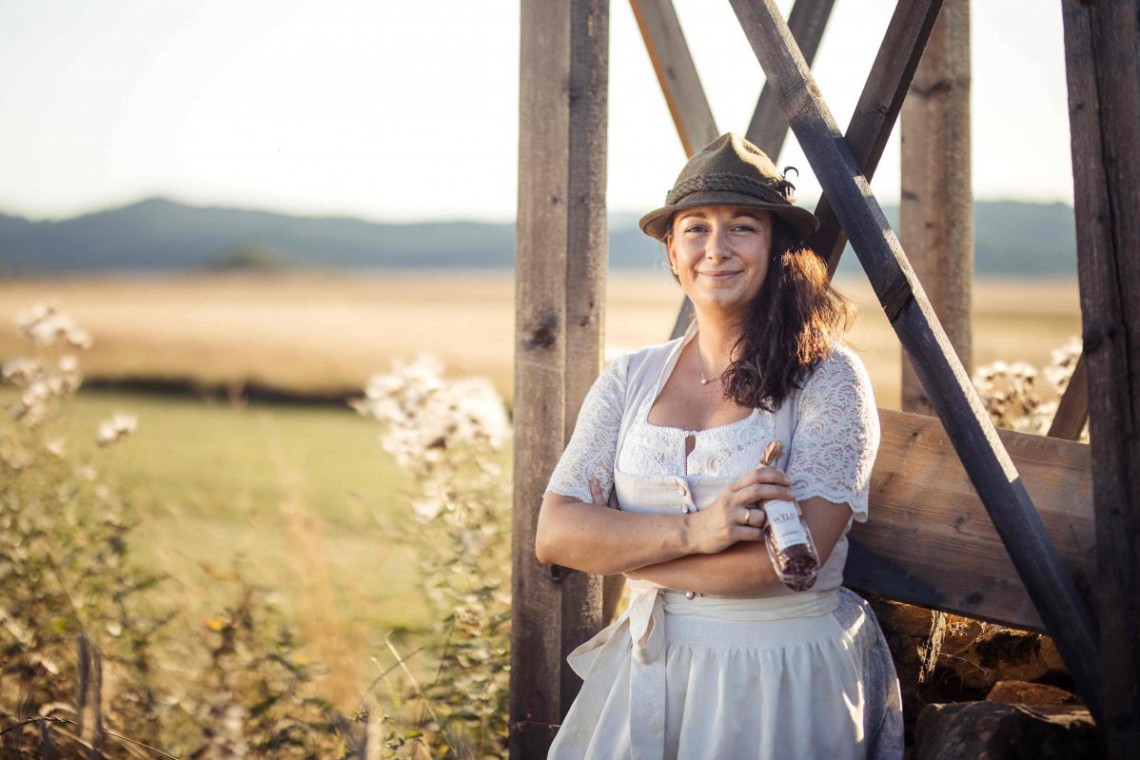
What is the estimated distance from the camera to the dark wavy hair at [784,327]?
7.60 ft

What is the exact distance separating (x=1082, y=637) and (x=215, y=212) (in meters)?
31.9

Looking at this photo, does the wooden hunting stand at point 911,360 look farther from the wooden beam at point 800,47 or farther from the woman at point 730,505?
the woman at point 730,505

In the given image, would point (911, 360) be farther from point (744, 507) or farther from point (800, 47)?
point (800, 47)

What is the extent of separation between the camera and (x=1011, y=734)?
7.01 ft

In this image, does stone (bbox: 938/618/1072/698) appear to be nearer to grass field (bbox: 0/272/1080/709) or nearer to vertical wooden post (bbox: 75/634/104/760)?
grass field (bbox: 0/272/1080/709)

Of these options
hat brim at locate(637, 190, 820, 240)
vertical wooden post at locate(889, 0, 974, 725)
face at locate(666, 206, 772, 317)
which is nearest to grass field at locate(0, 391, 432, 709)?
hat brim at locate(637, 190, 820, 240)

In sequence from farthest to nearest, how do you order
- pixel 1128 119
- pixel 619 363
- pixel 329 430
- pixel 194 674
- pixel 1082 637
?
1. pixel 329 430
2. pixel 194 674
3. pixel 619 363
4. pixel 1082 637
5. pixel 1128 119

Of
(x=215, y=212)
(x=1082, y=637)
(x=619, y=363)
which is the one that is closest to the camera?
Answer: (x=1082, y=637)

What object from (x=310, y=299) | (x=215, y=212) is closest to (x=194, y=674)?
(x=310, y=299)

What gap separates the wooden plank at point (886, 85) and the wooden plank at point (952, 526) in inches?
30.6

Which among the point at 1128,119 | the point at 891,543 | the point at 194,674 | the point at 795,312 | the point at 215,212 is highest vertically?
the point at 215,212

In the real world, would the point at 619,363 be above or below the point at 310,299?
below

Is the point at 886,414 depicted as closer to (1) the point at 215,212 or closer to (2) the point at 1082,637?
(2) the point at 1082,637

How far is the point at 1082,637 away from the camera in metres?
2.15
